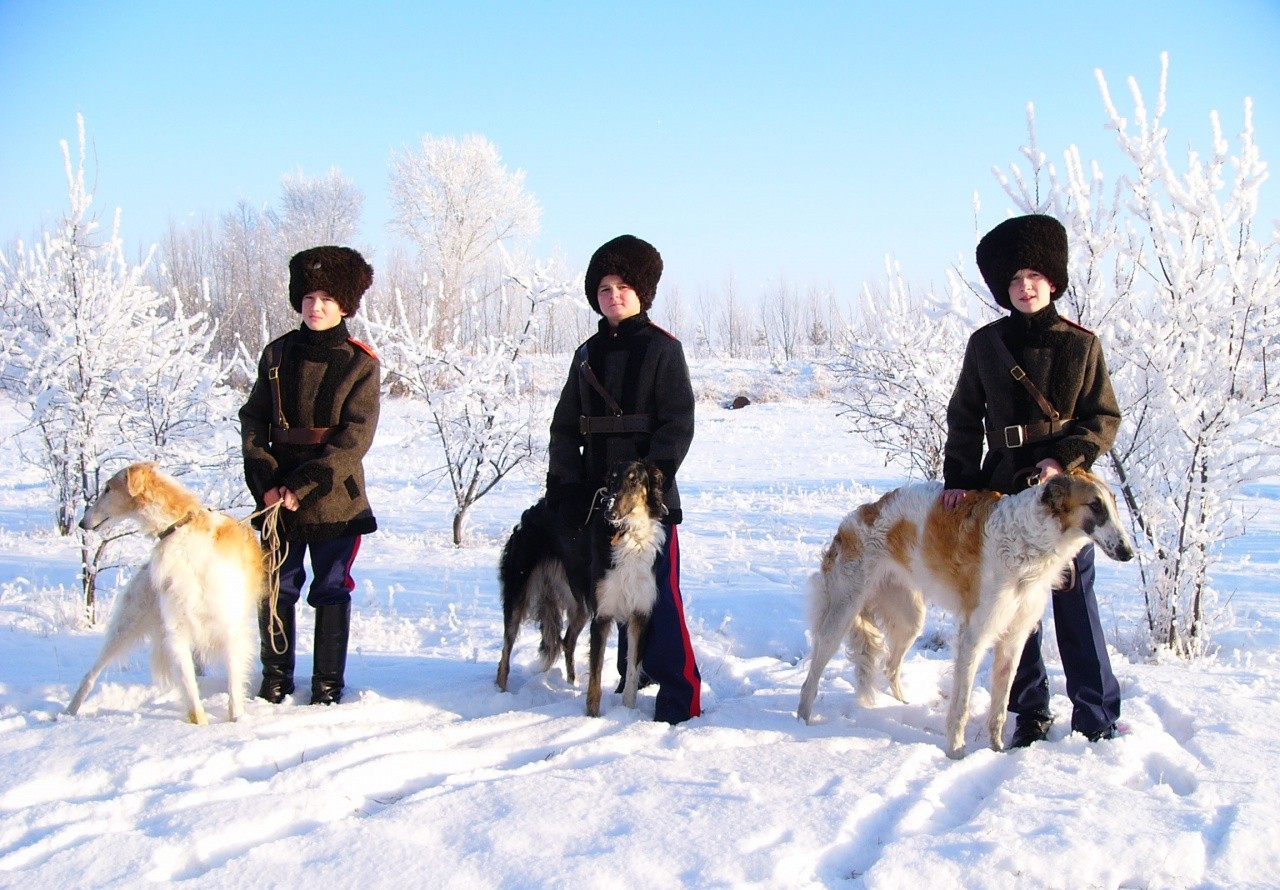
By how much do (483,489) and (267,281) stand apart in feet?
103

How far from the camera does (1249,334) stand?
5688 millimetres

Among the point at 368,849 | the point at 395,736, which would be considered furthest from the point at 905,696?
the point at 368,849

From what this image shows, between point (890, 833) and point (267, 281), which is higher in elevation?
point (267, 281)

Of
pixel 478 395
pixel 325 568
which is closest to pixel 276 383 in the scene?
pixel 325 568

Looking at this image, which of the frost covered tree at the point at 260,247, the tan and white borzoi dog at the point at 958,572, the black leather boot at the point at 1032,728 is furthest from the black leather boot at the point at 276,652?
the frost covered tree at the point at 260,247

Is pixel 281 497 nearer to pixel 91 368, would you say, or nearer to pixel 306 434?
pixel 306 434

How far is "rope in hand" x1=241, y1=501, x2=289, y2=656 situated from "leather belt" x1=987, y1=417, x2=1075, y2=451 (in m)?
3.34

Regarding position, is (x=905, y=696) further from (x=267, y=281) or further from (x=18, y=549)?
(x=267, y=281)

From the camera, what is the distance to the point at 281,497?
4.27 metres

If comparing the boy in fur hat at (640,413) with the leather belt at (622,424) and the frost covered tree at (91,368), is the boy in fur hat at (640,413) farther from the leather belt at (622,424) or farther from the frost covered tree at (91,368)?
the frost covered tree at (91,368)

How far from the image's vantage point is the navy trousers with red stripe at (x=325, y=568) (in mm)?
4395

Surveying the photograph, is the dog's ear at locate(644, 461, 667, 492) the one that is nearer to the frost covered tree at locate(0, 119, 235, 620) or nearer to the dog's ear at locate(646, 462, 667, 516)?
the dog's ear at locate(646, 462, 667, 516)

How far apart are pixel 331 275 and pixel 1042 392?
335 cm

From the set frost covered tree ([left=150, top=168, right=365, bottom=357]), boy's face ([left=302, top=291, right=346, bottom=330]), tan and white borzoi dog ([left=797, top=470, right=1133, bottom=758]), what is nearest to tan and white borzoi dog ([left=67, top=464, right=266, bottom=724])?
boy's face ([left=302, top=291, right=346, bottom=330])
